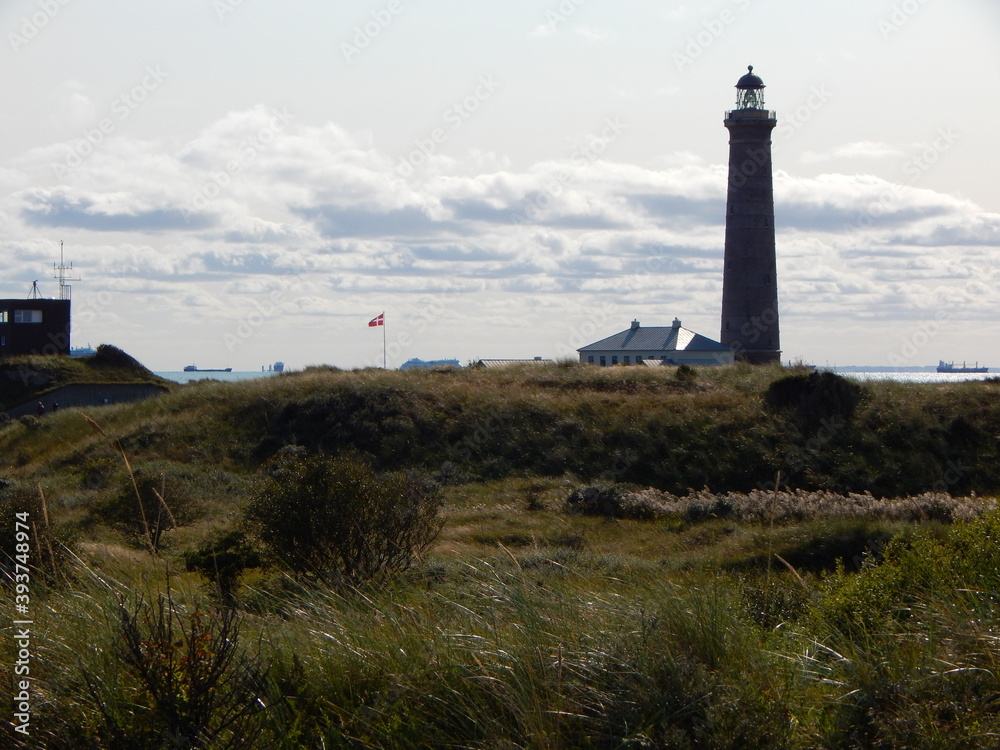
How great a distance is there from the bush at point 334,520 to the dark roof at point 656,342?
144ft

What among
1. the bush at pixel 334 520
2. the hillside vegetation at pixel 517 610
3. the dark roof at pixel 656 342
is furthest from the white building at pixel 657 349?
the bush at pixel 334 520

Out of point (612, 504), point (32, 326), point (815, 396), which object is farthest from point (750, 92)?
point (32, 326)

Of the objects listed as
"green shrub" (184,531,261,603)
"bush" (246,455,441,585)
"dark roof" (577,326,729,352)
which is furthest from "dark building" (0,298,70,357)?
"bush" (246,455,441,585)

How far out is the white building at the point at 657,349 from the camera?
5594 cm

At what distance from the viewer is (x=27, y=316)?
61.7 meters

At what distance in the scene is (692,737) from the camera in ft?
16.0

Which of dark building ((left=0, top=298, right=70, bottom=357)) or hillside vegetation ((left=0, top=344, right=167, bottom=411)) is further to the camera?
dark building ((left=0, top=298, right=70, bottom=357))

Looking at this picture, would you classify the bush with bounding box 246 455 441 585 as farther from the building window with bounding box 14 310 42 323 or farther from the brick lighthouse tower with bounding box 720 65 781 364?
the building window with bounding box 14 310 42 323

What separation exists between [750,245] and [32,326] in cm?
4538

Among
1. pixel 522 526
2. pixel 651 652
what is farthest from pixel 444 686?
pixel 522 526

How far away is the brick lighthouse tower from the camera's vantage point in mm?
50531

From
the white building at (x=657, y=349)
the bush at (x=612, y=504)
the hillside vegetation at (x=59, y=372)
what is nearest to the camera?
the bush at (x=612, y=504)

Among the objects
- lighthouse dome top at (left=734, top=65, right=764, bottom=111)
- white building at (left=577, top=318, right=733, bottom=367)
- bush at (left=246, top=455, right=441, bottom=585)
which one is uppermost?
lighthouse dome top at (left=734, top=65, right=764, bottom=111)

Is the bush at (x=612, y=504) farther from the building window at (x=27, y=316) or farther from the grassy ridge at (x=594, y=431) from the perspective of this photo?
the building window at (x=27, y=316)
